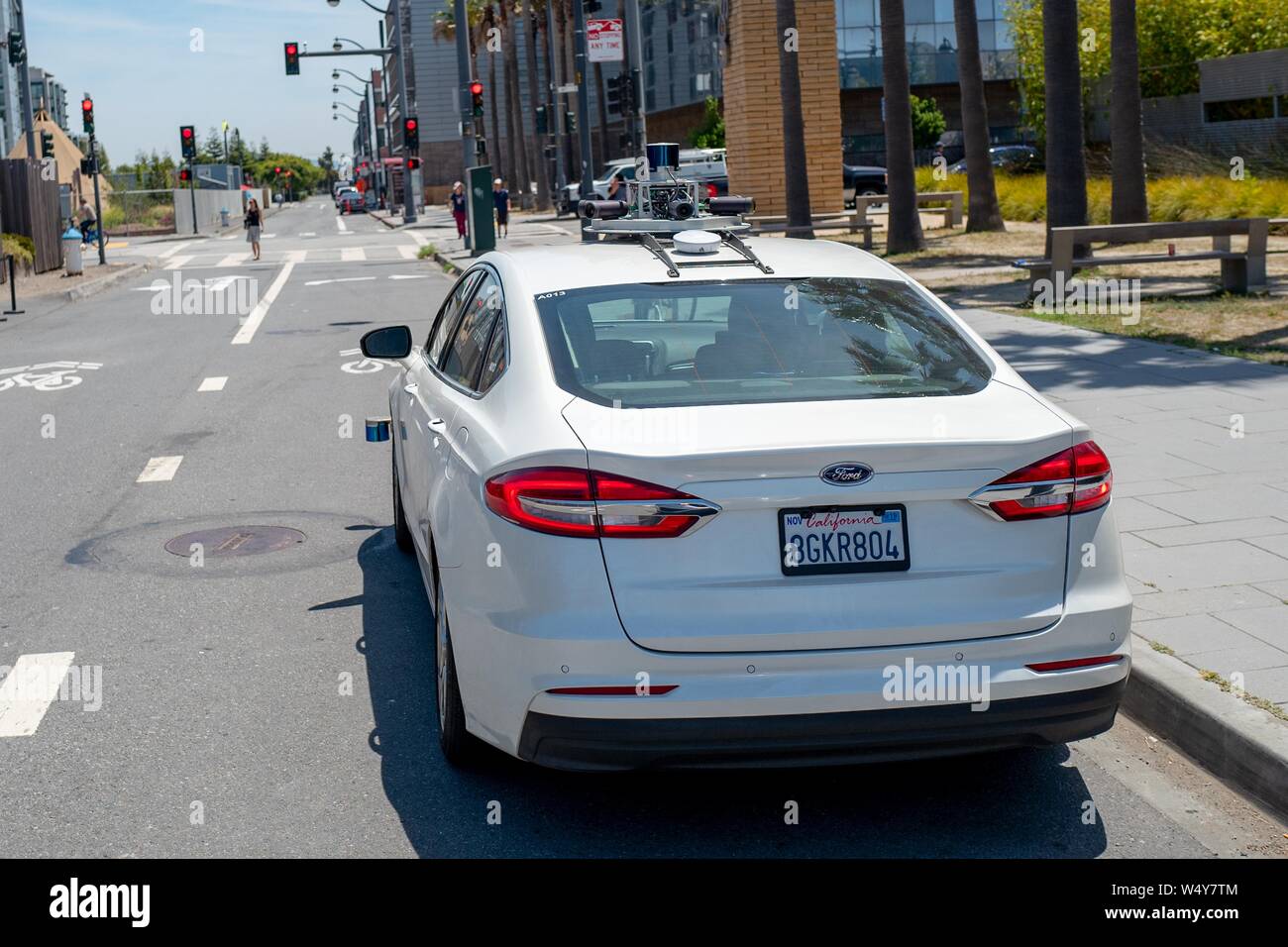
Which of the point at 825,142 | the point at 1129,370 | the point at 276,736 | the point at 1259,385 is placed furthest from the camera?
the point at 825,142

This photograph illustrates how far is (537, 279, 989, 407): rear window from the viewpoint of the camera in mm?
4695

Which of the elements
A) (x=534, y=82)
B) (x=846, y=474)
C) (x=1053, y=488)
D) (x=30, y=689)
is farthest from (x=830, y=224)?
(x=534, y=82)

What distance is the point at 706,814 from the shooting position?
4777mm

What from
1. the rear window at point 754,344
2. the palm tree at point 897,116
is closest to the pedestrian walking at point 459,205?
the palm tree at point 897,116

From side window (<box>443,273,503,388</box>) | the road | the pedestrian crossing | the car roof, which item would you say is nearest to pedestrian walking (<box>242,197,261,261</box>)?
the pedestrian crossing

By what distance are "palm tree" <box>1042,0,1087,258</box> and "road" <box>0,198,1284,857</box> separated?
482 inches

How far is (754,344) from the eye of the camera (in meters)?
5.02

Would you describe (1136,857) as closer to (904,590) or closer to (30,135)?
(904,590)

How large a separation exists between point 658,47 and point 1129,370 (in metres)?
70.6

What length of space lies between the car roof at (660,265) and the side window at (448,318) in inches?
20.2

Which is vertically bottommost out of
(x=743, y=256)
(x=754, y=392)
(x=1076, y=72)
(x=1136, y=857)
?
(x=1136, y=857)

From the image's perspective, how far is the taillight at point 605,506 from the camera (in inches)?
163

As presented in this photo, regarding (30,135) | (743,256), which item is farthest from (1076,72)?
(30,135)

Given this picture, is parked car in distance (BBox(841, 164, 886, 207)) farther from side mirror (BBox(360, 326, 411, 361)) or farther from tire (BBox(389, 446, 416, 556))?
side mirror (BBox(360, 326, 411, 361))
